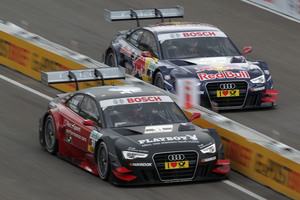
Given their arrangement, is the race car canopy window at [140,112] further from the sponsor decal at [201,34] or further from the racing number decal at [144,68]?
the sponsor decal at [201,34]

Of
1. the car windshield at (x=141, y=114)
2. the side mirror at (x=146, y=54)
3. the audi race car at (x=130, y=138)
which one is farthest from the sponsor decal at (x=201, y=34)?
the car windshield at (x=141, y=114)

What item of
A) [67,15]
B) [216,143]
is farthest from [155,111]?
[67,15]

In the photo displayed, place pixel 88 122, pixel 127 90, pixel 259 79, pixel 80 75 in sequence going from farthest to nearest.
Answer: pixel 259 79 < pixel 80 75 < pixel 127 90 < pixel 88 122

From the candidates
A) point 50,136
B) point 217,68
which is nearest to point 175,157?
point 50,136

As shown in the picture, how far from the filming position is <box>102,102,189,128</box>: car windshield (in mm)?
13720

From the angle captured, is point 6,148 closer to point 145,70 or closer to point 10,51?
point 145,70

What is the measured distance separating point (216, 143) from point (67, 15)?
46.4ft

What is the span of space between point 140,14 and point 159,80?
10.7 ft

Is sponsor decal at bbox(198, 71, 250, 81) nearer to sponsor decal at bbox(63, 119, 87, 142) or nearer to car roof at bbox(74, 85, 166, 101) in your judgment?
car roof at bbox(74, 85, 166, 101)

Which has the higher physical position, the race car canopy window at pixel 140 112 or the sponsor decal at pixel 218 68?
the race car canopy window at pixel 140 112

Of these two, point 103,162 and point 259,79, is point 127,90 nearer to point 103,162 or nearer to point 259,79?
point 103,162

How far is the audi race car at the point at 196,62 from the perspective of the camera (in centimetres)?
1791

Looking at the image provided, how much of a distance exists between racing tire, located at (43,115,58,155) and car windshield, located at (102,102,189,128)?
1355 mm

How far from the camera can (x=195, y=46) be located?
19375 mm
